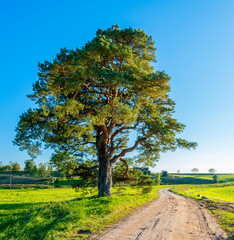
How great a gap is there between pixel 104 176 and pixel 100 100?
6.33 m

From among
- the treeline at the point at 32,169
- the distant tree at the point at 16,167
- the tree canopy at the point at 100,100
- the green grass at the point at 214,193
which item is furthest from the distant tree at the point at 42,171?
Result: the tree canopy at the point at 100,100

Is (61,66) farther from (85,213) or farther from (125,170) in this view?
(125,170)

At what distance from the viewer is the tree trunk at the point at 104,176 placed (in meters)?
14.2

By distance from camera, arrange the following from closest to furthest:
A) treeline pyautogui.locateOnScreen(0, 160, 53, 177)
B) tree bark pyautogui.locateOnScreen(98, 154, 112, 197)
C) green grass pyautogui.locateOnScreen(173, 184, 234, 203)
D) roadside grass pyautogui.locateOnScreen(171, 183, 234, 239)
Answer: roadside grass pyautogui.locateOnScreen(171, 183, 234, 239)
tree bark pyautogui.locateOnScreen(98, 154, 112, 197)
green grass pyautogui.locateOnScreen(173, 184, 234, 203)
treeline pyautogui.locateOnScreen(0, 160, 53, 177)

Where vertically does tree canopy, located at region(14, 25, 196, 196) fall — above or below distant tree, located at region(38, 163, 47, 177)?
above

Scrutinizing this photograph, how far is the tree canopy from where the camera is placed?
11.4 m

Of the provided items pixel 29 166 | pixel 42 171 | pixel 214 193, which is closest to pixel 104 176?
pixel 214 193

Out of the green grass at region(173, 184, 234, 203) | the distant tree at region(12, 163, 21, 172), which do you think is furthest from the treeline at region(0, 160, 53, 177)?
the green grass at region(173, 184, 234, 203)

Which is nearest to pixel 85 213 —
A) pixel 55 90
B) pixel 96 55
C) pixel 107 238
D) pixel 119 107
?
pixel 107 238

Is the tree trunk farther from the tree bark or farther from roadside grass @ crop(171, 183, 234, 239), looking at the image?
roadside grass @ crop(171, 183, 234, 239)

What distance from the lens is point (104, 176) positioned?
1455cm

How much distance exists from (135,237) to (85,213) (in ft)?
10.7

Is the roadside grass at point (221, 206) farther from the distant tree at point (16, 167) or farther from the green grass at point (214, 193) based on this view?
the distant tree at point (16, 167)

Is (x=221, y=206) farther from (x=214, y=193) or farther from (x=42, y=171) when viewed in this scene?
(x=42, y=171)
